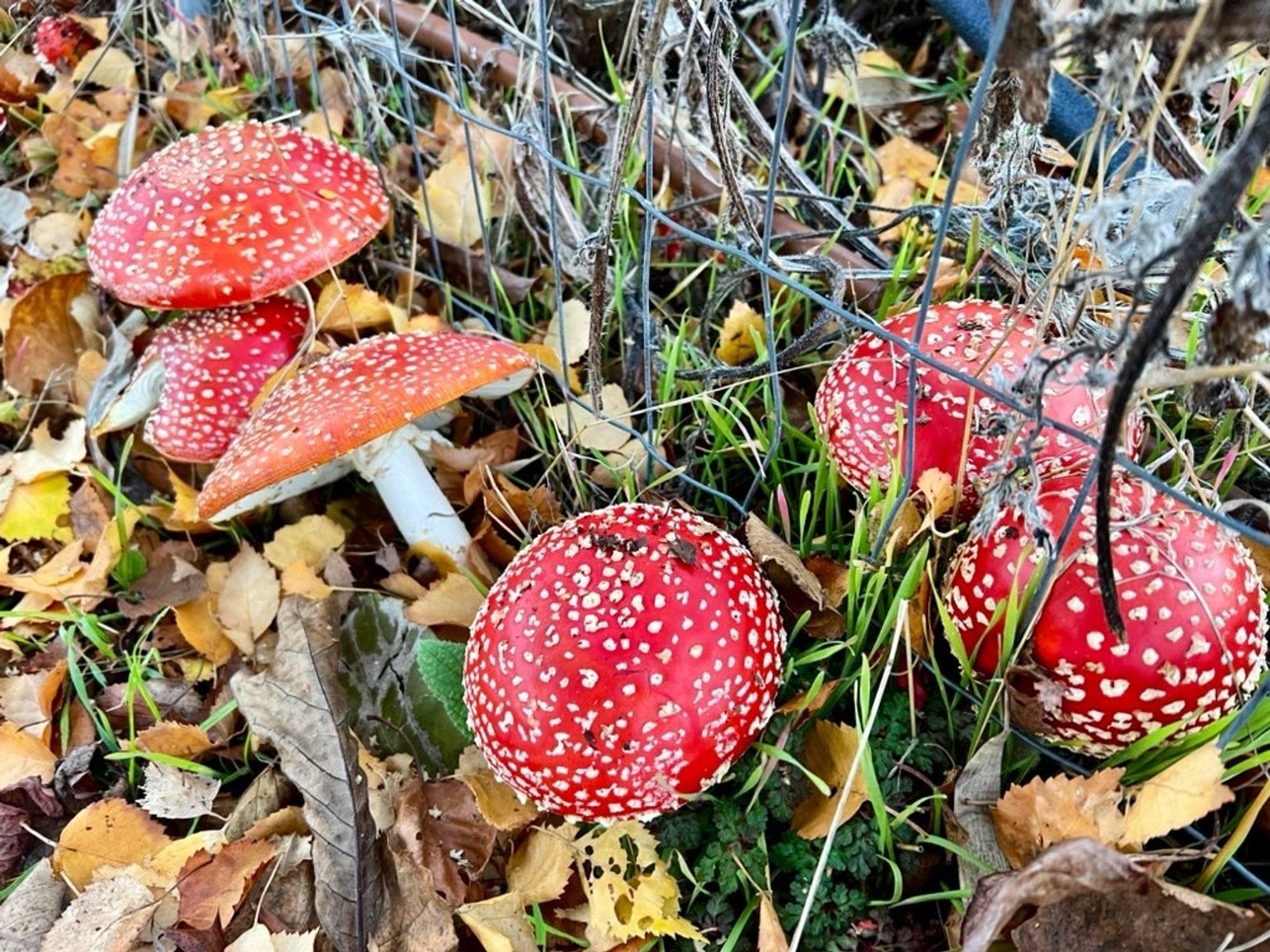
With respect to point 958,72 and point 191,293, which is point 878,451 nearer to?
point 191,293

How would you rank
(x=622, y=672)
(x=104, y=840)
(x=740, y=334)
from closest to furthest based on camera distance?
(x=622, y=672)
(x=104, y=840)
(x=740, y=334)

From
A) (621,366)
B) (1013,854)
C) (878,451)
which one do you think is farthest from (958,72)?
(1013,854)

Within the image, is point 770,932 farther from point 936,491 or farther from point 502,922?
point 936,491

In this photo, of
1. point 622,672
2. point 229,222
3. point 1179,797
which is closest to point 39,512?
point 229,222

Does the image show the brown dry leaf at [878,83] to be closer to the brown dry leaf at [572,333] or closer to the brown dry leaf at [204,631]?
the brown dry leaf at [572,333]

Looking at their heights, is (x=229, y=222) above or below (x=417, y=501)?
above

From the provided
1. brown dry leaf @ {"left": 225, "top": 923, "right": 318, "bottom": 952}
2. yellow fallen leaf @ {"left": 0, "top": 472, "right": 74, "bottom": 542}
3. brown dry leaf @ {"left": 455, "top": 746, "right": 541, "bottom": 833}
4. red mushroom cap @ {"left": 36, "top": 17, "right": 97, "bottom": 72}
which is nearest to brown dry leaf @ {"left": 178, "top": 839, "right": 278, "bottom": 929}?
brown dry leaf @ {"left": 225, "top": 923, "right": 318, "bottom": 952}

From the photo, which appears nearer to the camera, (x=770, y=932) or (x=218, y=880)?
(x=770, y=932)

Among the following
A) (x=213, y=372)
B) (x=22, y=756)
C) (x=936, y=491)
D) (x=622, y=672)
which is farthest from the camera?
(x=213, y=372)
